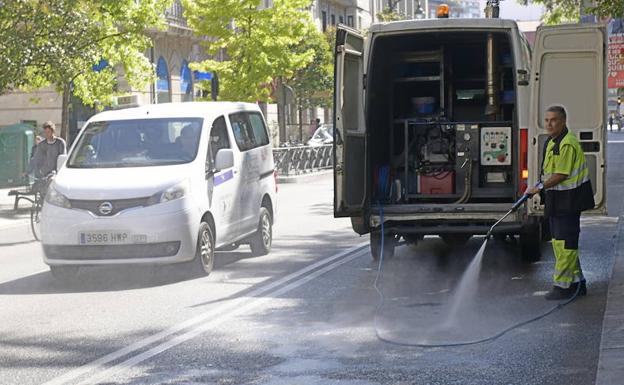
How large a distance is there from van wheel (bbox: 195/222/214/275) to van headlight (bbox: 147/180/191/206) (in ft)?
1.43

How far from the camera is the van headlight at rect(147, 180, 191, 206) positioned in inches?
444

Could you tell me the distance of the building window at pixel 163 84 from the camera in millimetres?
41500

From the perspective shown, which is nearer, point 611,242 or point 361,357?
point 361,357

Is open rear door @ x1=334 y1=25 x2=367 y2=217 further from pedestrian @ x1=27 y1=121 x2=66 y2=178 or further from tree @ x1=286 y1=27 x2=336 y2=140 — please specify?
tree @ x1=286 y1=27 x2=336 y2=140

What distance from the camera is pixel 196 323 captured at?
893 cm

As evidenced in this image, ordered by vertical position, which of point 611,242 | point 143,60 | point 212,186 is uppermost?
point 143,60

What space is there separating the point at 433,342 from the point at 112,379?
2.28 m

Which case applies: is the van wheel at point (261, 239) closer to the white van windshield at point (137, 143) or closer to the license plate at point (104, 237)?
the white van windshield at point (137, 143)

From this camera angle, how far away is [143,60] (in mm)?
25719

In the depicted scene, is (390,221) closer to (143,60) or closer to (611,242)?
(611,242)

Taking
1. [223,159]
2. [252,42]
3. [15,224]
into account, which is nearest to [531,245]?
[223,159]

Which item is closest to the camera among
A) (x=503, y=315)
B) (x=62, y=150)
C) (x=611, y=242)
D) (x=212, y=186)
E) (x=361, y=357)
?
(x=361, y=357)

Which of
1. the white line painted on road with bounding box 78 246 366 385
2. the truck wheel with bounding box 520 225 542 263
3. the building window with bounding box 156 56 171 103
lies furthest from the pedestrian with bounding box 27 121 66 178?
the building window with bounding box 156 56 171 103

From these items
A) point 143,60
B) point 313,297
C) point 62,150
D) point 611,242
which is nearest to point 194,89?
point 143,60
